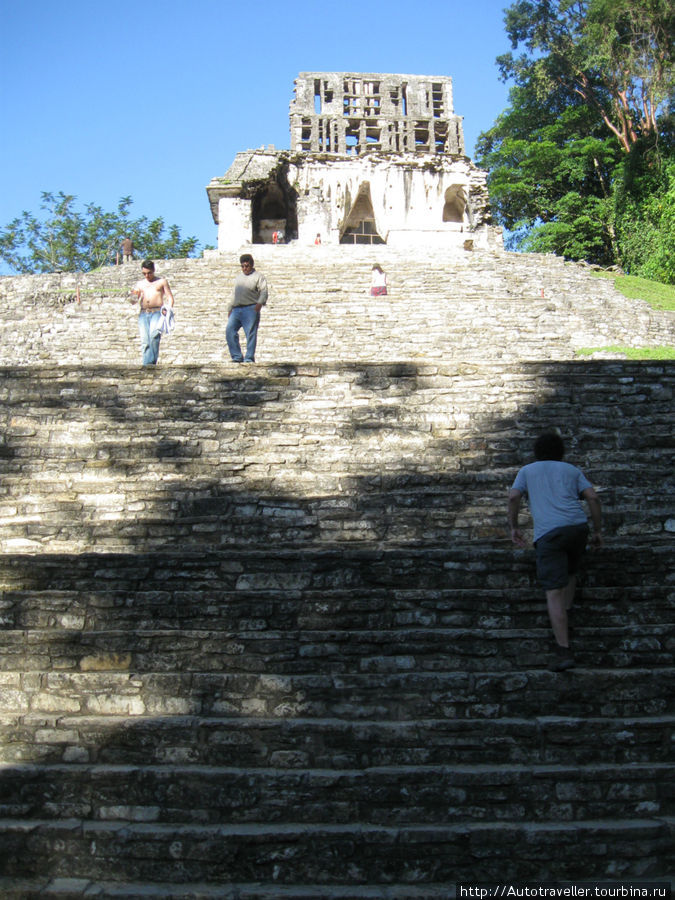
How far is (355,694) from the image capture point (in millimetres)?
4086

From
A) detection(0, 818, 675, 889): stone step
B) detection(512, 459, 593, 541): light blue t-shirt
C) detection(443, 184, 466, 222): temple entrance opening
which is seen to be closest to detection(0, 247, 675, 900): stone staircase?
detection(0, 818, 675, 889): stone step

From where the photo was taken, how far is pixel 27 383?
286 inches

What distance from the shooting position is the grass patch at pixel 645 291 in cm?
1591

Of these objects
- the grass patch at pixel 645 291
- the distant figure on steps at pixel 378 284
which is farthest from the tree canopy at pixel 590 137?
the distant figure on steps at pixel 378 284

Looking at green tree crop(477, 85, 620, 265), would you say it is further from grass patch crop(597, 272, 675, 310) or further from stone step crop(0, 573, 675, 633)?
stone step crop(0, 573, 675, 633)

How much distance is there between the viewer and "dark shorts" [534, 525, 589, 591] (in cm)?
422

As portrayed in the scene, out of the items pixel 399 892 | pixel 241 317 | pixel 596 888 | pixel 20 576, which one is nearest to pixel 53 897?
pixel 399 892

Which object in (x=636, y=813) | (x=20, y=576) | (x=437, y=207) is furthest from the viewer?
(x=437, y=207)

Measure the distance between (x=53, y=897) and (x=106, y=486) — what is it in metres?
3.41

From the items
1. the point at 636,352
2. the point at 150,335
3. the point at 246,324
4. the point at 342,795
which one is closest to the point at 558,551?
the point at 342,795

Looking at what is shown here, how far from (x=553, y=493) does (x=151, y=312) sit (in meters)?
5.42

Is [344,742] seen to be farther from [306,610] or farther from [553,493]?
[553,493]

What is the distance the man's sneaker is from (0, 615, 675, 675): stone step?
0.38 feet

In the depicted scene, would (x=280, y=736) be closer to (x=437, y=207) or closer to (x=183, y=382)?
(x=183, y=382)
